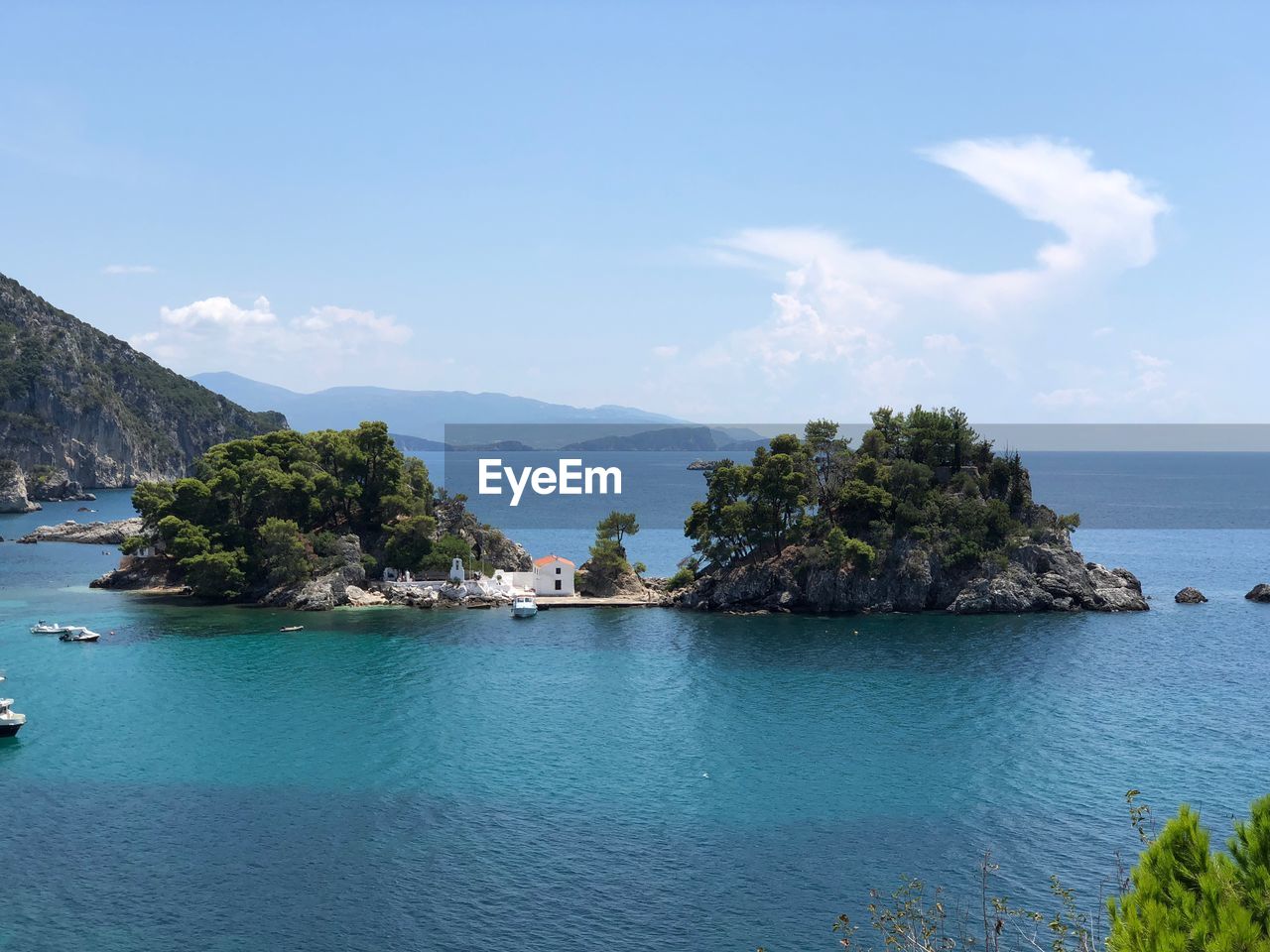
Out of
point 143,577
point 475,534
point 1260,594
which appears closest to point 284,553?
point 475,534

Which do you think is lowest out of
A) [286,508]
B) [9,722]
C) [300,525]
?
[9,722]

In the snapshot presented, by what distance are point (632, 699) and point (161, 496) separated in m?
67.7

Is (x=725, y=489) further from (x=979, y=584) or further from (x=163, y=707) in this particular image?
(x=163, y=707)

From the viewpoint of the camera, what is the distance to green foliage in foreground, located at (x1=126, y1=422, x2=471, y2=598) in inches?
3831

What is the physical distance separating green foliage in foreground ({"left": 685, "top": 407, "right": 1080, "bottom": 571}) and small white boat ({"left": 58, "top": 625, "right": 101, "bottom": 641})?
53318 millimetres

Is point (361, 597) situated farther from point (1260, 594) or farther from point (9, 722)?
point (1260, 594)

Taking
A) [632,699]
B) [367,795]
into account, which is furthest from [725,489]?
[367,795]

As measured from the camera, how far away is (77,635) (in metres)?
79.3

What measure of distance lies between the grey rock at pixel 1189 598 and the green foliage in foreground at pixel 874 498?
1238 centimetres

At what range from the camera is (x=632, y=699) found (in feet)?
212

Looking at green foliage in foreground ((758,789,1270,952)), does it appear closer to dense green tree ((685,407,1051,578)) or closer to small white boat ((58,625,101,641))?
dense green tree ((685,407,1051,578))

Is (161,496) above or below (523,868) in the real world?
above

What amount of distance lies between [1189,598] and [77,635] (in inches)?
3962

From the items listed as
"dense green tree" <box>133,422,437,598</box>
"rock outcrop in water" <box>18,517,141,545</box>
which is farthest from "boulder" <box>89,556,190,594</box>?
"rock outcrop in water" <box>18,517,141,545</box>
